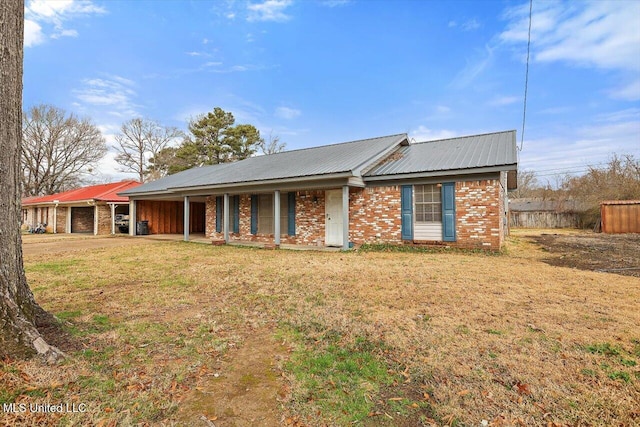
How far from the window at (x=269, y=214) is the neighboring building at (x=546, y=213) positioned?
21.3 metres

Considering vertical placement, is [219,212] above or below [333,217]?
above

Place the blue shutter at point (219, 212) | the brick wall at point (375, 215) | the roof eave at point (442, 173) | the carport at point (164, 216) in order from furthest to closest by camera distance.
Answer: the carport at point (164, 216)
the blue shutter at point (219, 212)
the brick wall at point (375, 215)
the roof eave at point (442, 173)

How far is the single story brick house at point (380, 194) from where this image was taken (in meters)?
9.37

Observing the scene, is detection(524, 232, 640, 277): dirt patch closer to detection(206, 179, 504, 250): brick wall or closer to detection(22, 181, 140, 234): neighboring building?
detection(206, 179, 504, 250): brick wall

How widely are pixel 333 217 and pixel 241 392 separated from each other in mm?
9402

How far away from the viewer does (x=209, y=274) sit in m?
6.60

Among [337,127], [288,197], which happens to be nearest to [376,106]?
[337,127]

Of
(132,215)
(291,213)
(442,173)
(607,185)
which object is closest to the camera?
(442,173)

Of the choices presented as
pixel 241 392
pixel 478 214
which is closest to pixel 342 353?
pixel 241 392

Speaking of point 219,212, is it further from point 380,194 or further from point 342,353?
point 342,353

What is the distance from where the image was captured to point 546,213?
76.1 feet

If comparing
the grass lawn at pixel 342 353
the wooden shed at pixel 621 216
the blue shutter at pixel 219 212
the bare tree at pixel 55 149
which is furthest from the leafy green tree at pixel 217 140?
the wooden shed at pixel 621 216

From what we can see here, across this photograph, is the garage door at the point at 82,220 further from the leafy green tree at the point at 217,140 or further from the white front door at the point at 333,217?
the white front door at the point at 333,217

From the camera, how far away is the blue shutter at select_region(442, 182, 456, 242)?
9594 mm
